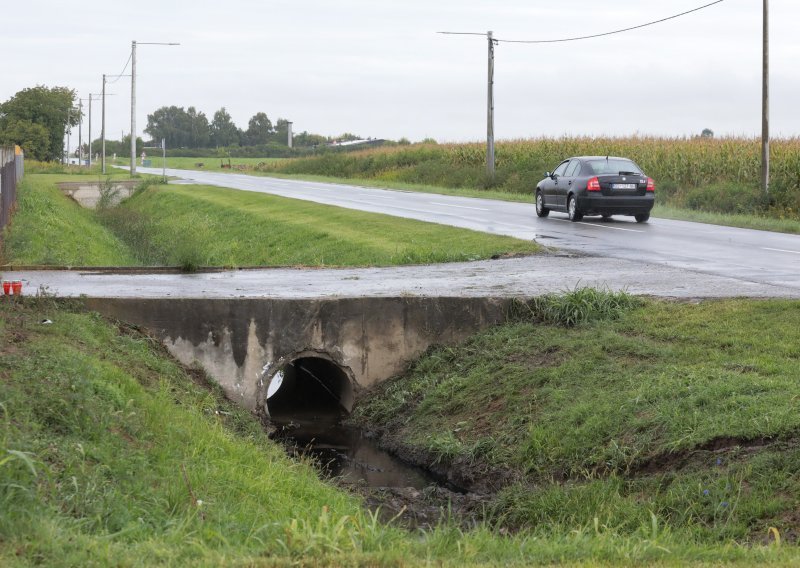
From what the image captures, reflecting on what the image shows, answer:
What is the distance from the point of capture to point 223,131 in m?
170

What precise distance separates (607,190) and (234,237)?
30.9 ft

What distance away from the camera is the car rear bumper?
85.8ft

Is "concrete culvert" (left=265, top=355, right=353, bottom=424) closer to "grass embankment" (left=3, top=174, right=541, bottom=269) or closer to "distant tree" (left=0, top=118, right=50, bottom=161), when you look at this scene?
"grass embankment" (left=3, top=174, right=541, bottom=269)

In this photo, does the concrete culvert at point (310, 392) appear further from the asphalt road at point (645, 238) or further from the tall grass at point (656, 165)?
the tall grass at point (656, 165)

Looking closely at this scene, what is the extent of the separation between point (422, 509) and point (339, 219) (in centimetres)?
1844

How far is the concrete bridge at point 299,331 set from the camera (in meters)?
12.8

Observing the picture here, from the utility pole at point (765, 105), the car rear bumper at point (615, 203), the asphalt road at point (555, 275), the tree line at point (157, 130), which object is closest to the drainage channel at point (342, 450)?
the asphalt road at point (555, 275)

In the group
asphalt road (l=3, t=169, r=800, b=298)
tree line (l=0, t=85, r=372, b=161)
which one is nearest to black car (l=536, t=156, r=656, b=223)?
asphalt road (l=3, t=169, r=800, b=298)

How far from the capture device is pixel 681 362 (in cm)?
1040

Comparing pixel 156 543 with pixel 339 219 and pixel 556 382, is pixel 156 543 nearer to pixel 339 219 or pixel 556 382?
pixel 556 382

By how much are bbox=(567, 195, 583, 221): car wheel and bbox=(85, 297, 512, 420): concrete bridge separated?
13719mm

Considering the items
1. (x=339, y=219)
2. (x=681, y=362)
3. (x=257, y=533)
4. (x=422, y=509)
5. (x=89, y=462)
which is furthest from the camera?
(x=339, y=219)

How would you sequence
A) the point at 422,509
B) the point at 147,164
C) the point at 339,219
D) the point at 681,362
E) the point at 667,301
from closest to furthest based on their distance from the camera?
the point at 422,509, the point at 681,362, the point at 667,301, the point at 339,219, the point at 147,164

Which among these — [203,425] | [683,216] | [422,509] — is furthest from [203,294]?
[683,216]
